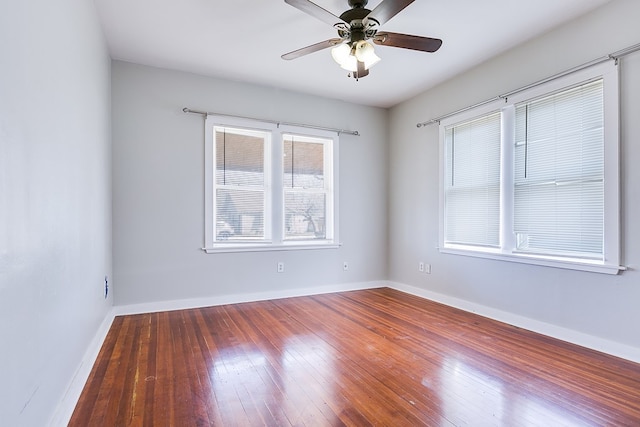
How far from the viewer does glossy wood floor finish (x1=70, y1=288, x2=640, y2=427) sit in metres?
1.80

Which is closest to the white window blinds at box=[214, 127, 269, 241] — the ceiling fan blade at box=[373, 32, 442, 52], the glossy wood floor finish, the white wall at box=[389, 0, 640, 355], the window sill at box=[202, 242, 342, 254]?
the window sill at box=[202, 242, 342, 254]

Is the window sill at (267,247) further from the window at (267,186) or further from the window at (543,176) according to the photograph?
the window at (543,176)

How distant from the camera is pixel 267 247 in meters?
4.31

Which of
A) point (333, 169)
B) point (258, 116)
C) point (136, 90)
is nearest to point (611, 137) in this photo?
point (333, 169)

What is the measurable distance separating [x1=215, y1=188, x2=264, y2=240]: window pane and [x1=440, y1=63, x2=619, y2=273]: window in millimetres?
2425

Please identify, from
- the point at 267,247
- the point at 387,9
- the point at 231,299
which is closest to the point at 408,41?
the point at 387,9

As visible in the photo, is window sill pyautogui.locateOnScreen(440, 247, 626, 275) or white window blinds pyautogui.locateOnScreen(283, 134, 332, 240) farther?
white window blinds pyautogui.locateOnScreen(283, 134, 332, 240)

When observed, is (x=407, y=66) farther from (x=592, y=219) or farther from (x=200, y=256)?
(x=200, y=256)

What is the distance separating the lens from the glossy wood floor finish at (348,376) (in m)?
1.80

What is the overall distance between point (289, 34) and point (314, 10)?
3.20 ft

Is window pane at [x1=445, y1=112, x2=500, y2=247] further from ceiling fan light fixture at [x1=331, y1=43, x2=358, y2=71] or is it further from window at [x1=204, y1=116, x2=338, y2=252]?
ceiling fan light fixture at [x1=331, y1=43, x2=358, y2=71]

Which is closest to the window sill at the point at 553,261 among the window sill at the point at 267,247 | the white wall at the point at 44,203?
the window sill at the point at 267,247

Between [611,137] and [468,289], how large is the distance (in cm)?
199

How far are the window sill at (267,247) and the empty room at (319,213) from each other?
0.10ft
